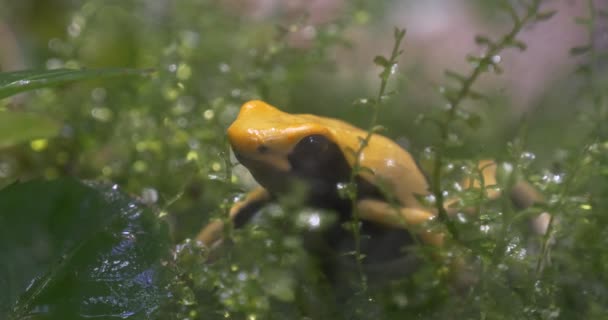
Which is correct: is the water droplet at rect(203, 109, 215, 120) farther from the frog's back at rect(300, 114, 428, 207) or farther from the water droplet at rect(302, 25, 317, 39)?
the water droplet at rect(302, 25, 317, 39)

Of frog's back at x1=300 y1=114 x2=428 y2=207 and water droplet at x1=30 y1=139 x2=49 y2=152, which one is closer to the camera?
frog's back at x1=300 y1=114 x2=428 y2=207

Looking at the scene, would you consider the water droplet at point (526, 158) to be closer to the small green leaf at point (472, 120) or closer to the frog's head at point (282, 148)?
the small green leaf at point (472, 120)

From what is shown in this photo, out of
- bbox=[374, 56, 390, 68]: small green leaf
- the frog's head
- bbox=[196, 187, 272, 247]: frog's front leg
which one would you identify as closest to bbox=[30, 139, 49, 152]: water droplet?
bbox=[196, 187, 272, 247]: frog's front leg

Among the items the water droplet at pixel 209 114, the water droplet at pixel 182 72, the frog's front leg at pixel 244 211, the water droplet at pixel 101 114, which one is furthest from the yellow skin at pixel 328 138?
the water droplet at pixel 101 114

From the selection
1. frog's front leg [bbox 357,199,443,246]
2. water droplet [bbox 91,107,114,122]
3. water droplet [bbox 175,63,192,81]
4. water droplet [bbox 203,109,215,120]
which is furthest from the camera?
water droplet [bbox 91,107,114,122]

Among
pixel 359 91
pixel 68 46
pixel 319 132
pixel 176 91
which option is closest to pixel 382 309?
pixel 319 132

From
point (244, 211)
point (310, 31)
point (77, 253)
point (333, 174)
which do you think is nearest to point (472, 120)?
point (333, 174)
